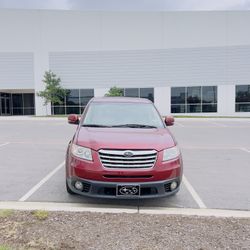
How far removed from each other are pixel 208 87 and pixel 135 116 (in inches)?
1261

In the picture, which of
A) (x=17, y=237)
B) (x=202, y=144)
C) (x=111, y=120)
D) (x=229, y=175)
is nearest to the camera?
(x=17, y=237)

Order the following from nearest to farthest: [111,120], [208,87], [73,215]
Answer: [73,215]
[111,120]
[208,87]

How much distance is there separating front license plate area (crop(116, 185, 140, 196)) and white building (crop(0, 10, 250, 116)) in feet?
106

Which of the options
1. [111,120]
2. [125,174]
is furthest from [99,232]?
A: [111,120]

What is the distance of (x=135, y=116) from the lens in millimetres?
5980

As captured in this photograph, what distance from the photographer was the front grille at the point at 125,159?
14.9 feet

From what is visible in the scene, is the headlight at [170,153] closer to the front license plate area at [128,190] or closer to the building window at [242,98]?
the front license plate area at [128,190]

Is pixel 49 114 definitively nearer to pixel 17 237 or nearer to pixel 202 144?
pixel 202 144

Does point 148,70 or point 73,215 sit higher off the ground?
point 148,70

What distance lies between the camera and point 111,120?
577 cm

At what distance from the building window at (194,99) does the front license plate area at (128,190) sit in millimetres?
32537

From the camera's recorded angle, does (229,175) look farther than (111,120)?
Yes

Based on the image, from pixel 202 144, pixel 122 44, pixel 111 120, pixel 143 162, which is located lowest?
pixel 202 144

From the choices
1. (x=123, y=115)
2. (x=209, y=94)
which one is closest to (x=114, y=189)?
(x=123, y=115)
